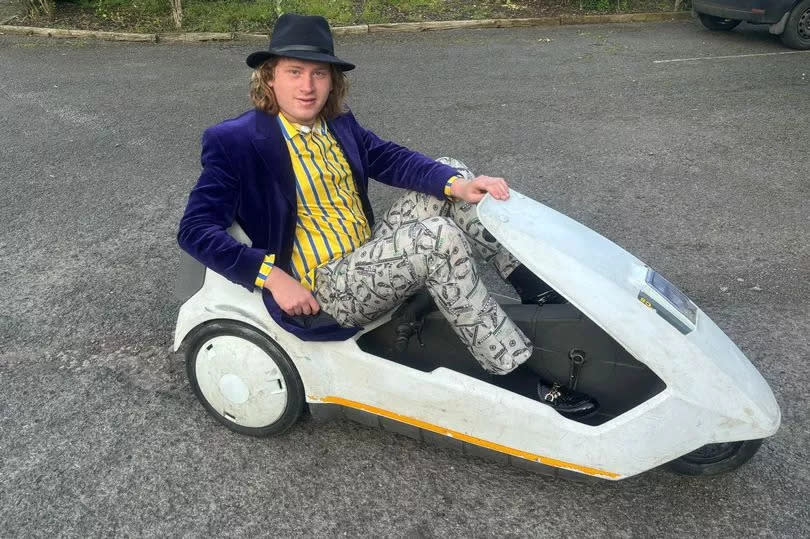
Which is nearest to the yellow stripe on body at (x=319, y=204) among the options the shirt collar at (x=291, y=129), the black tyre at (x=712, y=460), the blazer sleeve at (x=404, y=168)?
the shirt collar at (x=291, y=129)

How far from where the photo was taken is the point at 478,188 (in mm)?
2533

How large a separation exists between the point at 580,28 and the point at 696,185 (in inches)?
203

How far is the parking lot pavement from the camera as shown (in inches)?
93.6

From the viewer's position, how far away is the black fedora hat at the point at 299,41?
7.67 ft

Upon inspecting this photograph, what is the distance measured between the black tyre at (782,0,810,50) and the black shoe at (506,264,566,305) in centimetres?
707

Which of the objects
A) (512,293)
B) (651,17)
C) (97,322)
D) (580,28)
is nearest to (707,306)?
(512,293)

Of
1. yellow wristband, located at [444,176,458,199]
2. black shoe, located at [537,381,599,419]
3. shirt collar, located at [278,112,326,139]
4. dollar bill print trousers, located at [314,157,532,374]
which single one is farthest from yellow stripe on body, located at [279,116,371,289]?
black shoe, located at [537,381,599,419]

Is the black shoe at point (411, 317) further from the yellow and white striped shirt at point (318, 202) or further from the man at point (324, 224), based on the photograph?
the yellow and white striped shirt at point (318, 202)

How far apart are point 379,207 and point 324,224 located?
1.84 metres

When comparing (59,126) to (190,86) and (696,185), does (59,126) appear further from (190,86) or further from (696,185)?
(696,185)

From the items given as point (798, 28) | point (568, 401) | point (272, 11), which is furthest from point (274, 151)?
point (798, 28)

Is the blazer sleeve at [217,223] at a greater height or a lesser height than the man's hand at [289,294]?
greater

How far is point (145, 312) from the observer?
3.46 metres

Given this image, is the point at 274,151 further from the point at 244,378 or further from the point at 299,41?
the point at 244,378
